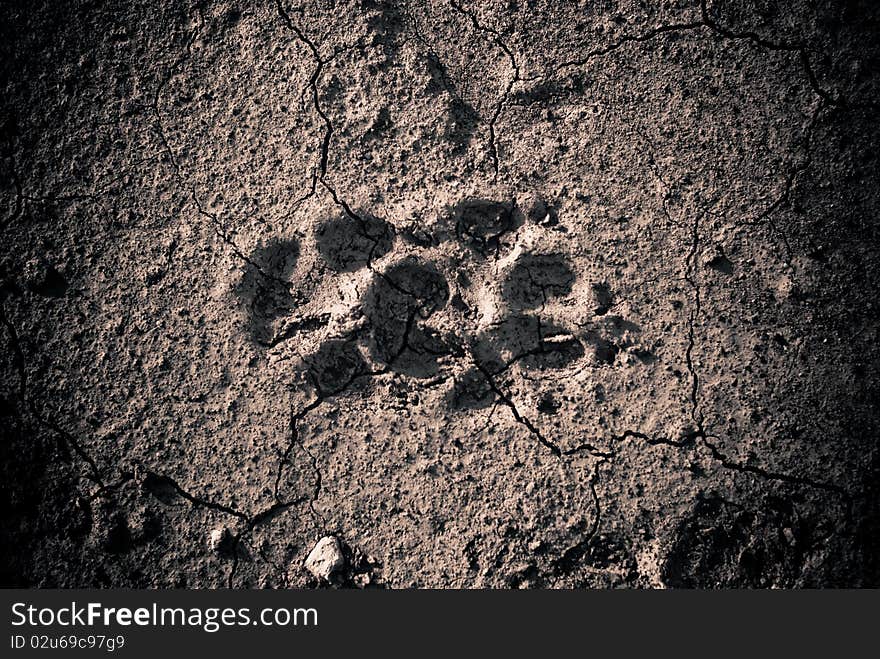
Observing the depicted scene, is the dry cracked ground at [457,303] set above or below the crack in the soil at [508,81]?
below

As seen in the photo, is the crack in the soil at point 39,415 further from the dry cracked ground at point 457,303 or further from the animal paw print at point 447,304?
the animal paw print at point 447,304

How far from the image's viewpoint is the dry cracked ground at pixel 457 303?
174 centimetres

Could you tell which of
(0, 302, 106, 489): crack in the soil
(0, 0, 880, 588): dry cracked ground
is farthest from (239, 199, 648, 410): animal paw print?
(0, 302, 106, 489): crack in the soil

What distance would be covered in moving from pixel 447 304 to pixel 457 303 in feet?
0.09

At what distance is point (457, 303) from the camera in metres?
1.78

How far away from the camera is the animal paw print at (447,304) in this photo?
177 cm

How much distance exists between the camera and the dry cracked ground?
5.70 ft

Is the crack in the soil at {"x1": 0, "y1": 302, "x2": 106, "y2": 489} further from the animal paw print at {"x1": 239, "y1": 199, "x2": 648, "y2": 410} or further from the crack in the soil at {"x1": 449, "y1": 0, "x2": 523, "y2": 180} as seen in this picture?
the crack in the soil at {"x1": 449, "y1": 0, "x2": 523, "y2": 180}

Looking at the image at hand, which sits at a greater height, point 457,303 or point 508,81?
point 508,81

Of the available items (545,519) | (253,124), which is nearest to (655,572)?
(545,519)

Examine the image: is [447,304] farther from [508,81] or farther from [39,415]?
[39,415]

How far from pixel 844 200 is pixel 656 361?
68 cm

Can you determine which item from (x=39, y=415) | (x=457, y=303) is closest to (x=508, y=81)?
(x=457, y=303)

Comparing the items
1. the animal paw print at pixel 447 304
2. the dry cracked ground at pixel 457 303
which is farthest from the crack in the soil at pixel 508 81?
the animal paw print at pixel 447 304
